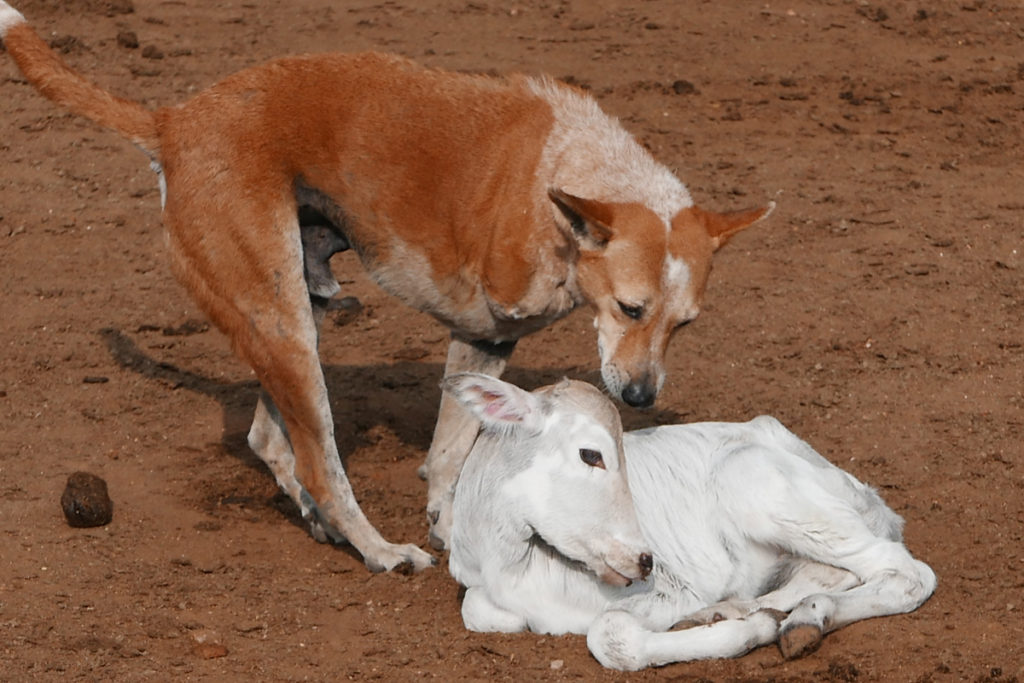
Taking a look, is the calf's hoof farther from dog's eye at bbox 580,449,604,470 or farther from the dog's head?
the dog's head

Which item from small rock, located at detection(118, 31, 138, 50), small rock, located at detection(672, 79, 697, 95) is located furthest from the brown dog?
small rock, located at detection(118, 31, 138, 50)

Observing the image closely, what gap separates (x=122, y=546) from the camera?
7195 mm

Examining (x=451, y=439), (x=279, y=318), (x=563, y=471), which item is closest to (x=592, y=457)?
(x=563, y=471)

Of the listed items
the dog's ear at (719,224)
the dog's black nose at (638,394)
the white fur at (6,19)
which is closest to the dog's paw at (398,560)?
the dog's black nose at (638,394)

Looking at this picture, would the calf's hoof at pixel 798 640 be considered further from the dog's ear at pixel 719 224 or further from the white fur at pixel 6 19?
the white fur at pixel 6 19

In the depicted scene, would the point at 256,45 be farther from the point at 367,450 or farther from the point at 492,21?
the point at 367,450

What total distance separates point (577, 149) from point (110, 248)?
4649 millimetres

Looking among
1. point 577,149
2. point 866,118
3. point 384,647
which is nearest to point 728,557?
point 384,647

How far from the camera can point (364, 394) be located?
365 inches

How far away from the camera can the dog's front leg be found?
751cm

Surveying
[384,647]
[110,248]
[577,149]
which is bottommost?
[110,248]

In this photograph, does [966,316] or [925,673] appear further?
[966,316]

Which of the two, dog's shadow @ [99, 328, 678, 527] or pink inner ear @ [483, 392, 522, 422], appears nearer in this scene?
pink inner ear @ [483, 392, 522, 422]

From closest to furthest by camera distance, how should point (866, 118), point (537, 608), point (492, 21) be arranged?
point (537, 608) → point (866, 118) → point (492, 21)
